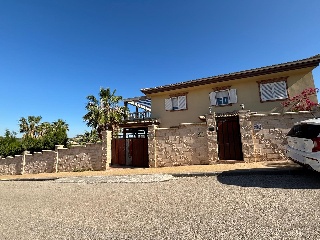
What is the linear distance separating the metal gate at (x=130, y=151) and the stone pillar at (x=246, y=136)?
586 cm

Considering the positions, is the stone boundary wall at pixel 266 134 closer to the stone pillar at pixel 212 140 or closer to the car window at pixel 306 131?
the stone pillar at pixel 212 140

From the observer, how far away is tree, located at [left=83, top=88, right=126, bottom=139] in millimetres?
19984

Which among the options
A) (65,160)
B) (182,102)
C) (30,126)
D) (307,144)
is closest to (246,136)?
(307,144)

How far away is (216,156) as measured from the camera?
10.4 m

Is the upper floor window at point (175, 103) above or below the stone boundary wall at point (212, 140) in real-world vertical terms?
above

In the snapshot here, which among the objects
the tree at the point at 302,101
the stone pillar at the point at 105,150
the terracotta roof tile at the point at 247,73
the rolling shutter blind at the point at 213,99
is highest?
the terracotta roof tile at the point at 247,73

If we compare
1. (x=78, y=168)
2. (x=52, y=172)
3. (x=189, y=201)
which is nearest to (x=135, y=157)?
(x=78, y=168)

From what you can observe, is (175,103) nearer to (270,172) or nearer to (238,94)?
(238,94)

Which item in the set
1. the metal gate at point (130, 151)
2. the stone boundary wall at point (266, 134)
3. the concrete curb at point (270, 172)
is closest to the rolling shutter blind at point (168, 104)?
the metal gate at point (130, 151)

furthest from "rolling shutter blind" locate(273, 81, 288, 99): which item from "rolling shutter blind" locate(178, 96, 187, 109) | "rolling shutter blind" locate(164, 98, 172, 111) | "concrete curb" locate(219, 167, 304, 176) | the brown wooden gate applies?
"concrete curb" locate(219, 167, 304, 176)

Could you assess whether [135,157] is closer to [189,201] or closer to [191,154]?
[191,154]

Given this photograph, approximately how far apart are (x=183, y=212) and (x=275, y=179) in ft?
12.2

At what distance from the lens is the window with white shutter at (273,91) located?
584 inches

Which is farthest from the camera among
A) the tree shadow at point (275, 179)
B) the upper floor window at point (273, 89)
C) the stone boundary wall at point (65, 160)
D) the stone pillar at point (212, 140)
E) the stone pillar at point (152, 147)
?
the upper floor window at point (273, 89)
